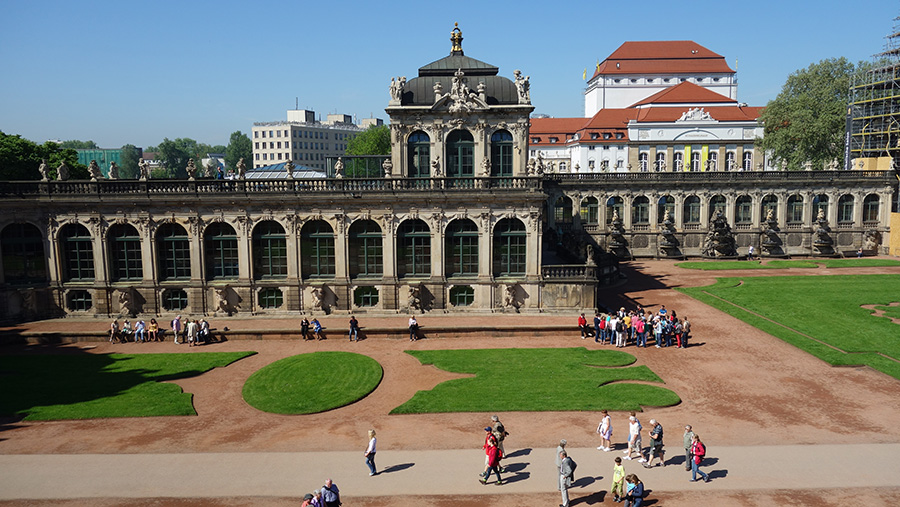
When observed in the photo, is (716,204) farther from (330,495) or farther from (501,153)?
(330,495)

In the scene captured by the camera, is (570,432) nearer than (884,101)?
Yes

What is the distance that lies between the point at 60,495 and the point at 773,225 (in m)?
72.7

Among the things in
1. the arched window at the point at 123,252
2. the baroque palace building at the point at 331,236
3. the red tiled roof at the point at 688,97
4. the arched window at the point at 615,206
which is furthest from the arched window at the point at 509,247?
the red tiled roof at the point at 688,97

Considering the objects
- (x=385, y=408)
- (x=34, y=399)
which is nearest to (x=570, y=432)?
(x=385, y=408)

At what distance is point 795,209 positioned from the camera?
242 ft

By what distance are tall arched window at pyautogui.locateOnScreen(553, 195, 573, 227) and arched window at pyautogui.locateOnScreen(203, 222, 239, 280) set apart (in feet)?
141

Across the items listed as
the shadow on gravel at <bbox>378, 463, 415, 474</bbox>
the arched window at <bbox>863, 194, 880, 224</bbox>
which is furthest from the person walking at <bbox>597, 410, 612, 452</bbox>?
the arched window at <bbox>863, 194, 880, 224</bbox>

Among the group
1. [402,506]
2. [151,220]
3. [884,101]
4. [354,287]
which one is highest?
[884,101]

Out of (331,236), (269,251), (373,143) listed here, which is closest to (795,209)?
(331,236)

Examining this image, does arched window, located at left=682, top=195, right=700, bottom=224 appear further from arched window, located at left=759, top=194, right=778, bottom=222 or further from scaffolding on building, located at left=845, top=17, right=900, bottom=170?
scaffolding on building, located at left=845, top=17, right=900, bottom=170

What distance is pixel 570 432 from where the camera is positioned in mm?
24359

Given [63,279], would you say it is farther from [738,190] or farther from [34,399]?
[738,190]

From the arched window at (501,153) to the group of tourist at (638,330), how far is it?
14.2 metres

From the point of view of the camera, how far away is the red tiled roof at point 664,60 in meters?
133
